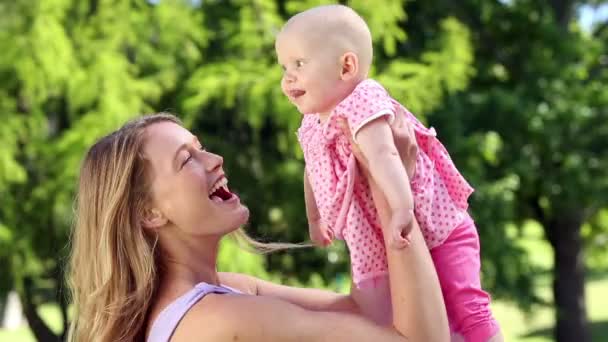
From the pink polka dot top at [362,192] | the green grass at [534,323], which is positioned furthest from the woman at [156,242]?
the green grass at [534,323]

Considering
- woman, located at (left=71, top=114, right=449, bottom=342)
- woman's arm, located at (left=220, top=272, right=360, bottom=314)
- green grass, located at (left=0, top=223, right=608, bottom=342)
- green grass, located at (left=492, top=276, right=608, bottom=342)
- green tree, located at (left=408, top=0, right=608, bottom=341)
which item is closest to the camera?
woman, located at (left=71, top=114, right=449, bottom=342)

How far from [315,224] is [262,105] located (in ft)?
20.0

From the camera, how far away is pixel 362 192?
2082 millimetres

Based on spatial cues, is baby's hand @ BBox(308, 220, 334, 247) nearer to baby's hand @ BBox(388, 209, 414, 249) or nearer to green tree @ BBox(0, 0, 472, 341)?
baby's hand @ BBox(388, 209, 414, 249)

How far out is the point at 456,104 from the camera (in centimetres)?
1003

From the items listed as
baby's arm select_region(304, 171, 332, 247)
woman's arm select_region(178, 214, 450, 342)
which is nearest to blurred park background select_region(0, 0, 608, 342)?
baby's arm select_region(304, 171, 332, 247)

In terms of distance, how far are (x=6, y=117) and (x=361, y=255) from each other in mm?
7350

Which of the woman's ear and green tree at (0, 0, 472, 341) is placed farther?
green tree at (0, 0, 472, 341)

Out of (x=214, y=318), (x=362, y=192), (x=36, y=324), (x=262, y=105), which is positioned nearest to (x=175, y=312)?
(x=214, y=318)

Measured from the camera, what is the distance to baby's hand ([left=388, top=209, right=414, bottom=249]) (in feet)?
6.30

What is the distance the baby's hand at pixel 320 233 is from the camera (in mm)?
2289

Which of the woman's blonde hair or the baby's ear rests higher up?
the baby's ear

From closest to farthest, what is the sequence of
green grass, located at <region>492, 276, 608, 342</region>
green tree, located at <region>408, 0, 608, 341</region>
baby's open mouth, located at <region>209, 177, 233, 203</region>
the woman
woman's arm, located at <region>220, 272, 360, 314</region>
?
the woman < baby's open mouth, located at <region>209, 177, 233, 203</region> < woman's arm, located at <region>220, 272, 360, 314</region> < green tree, located at <region>408, 0, 608, 341</region> < green grass, located at <region>492, 276, 608, 342</region>

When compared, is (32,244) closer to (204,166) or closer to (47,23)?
(47,23)
